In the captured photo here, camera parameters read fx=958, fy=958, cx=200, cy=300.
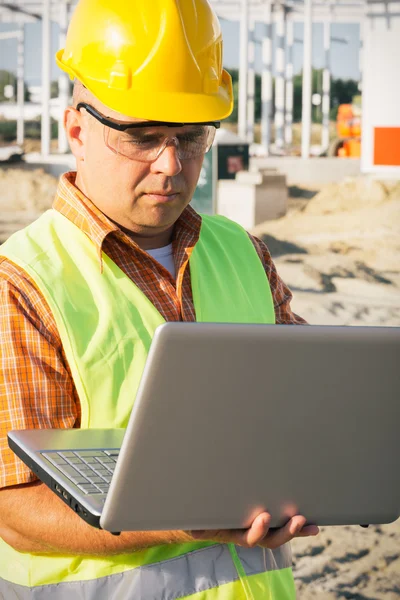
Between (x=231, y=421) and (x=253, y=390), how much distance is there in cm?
6

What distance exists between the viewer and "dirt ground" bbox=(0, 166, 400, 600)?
405cm

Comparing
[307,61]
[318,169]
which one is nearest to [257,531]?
[318,169]

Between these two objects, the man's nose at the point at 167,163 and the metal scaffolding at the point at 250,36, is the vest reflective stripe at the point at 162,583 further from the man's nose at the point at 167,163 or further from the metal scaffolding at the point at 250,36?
the metal scaffolding at the point at 250,36

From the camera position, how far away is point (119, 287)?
70.1 inches

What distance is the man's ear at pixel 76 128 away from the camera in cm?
188

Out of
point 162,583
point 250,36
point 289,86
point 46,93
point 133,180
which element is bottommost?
point 162,583

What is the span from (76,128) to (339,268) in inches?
350

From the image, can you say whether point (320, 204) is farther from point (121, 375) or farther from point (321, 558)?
point (121, 375)

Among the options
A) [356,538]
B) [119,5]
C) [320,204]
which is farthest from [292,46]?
[119,5]

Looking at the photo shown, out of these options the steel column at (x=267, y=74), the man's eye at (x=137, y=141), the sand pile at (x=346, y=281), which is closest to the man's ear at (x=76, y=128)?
the man's eye at (x=137, y=141)

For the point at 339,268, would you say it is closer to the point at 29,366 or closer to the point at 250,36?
the point at 29,366

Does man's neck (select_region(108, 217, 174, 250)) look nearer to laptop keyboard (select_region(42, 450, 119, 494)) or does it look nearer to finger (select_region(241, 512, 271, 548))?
laptop keyboard (select_region(42, 450, 119, 494))

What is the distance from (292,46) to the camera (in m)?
26.8

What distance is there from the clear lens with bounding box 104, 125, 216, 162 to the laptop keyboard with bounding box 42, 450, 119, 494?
0.57m
